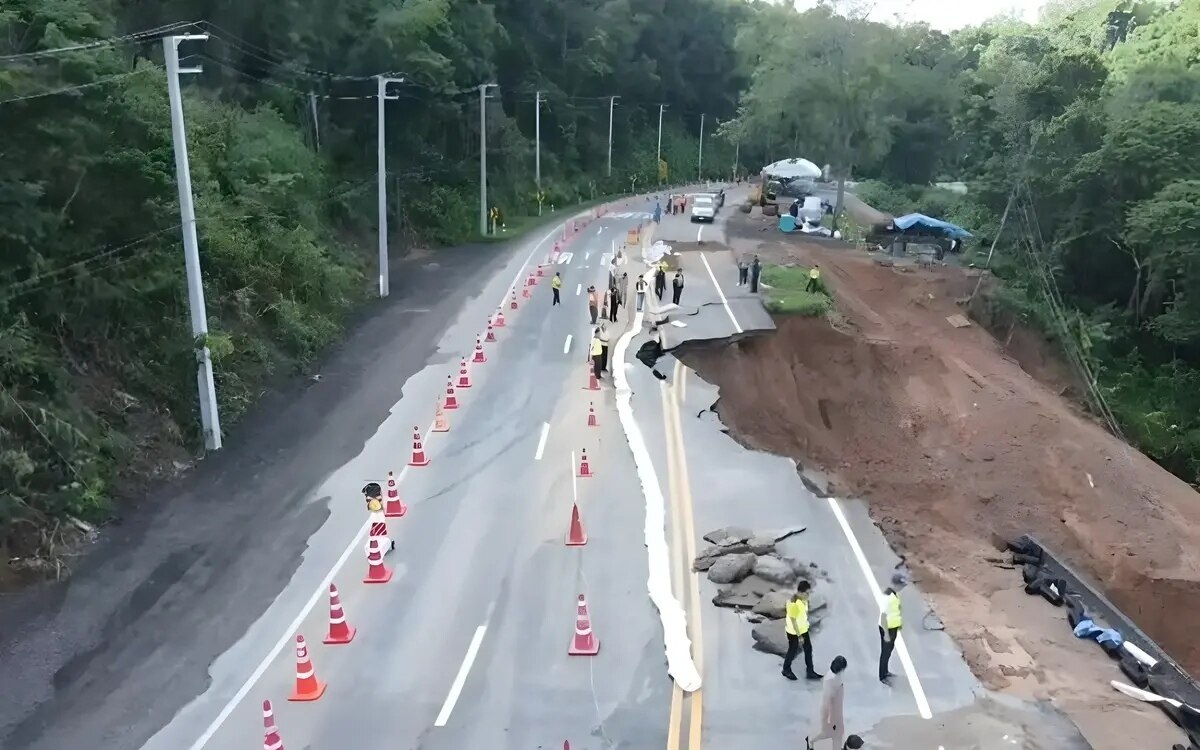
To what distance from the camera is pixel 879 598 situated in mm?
13039

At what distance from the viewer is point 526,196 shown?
56938 millimetres

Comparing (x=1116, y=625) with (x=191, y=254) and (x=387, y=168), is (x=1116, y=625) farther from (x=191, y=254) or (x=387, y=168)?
(x=387, y=168)

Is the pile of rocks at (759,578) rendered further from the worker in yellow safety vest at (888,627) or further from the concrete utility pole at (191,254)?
the concrete utility pole at (191,254)

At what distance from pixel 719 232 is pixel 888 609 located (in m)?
39.1

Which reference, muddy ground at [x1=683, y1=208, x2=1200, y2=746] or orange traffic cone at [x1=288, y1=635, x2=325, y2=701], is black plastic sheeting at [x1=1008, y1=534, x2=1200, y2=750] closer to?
muddy ground at [x1=683, y1=208, x2=1200, y2=746]

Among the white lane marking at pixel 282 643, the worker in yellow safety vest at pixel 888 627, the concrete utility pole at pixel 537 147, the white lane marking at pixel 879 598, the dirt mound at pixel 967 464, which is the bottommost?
the dirt mound at pixel 967 464

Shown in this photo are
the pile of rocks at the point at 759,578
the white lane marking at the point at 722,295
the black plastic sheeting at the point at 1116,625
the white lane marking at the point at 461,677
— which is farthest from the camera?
the white lane marking at the point at 722,295

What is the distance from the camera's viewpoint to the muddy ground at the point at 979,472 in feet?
42.8

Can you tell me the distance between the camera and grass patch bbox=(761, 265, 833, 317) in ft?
95.3

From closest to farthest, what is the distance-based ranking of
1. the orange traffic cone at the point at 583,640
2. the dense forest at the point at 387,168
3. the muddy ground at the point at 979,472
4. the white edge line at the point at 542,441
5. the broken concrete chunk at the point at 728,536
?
the orange traffic cone at the point at 583,640 → the muddy ground at the point at 979,472 → the broken concrete chunk at the point at 728,536 → the dense forest at the point at 387,168 → the white edge line at the point at 542,441

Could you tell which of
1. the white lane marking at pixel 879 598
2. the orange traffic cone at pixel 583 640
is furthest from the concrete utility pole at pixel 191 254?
the white lane marking at pixel 879 598

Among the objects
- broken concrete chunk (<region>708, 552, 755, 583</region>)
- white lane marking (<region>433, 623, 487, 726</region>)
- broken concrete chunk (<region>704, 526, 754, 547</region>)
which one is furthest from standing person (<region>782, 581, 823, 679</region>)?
white lane marking (<region>433, 623, 487, 726</region>)

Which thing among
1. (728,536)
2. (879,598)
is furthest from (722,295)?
(879,598)

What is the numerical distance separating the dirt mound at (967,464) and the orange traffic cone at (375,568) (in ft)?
26.2
